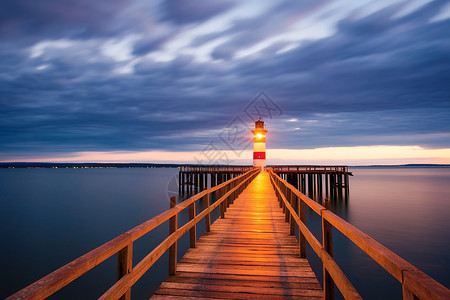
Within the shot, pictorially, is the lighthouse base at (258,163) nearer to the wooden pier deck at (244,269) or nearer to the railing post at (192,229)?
the wooden pier deck at (244,269)

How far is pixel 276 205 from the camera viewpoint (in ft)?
33.6

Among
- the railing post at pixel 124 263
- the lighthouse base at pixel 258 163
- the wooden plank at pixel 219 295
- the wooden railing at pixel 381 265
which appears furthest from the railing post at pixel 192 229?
the lighthouse base at pixel 258 163

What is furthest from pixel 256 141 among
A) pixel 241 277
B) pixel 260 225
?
pixel 241 277

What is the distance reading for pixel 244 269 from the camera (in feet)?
13.3

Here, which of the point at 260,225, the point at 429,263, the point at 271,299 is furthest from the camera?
the point at 429,263

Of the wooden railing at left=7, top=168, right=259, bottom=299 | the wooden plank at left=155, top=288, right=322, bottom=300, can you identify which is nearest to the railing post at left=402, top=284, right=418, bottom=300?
the wooden railing at left=7, top=168, right=259, bottom=299

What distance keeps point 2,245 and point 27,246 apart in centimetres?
143

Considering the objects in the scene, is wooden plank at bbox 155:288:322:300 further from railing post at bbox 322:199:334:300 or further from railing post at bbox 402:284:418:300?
railing post at bbox 402:284:418:300

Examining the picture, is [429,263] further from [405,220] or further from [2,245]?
[2,245]

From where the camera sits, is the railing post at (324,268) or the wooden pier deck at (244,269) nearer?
the railing post at (324,268)

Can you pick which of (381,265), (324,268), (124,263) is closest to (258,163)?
(324,268)

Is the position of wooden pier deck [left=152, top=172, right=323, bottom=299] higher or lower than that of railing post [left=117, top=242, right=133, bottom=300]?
lower

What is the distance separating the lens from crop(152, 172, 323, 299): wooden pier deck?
10.9 ft

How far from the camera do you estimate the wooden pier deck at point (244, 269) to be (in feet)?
10.9
